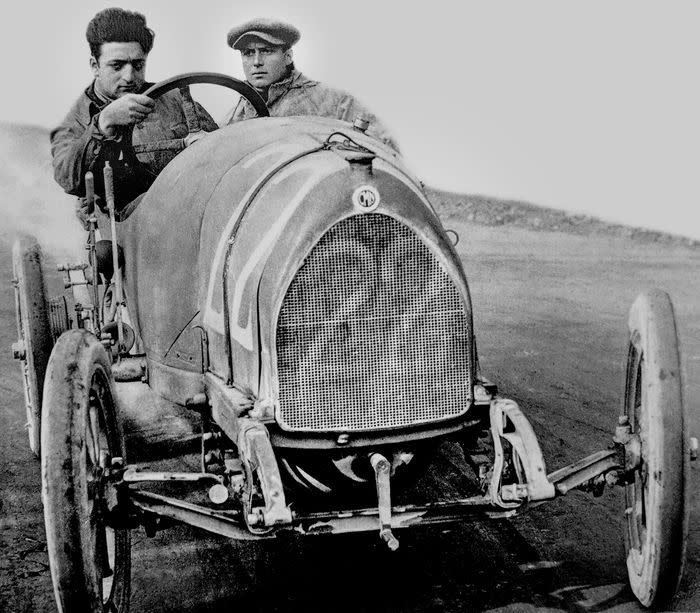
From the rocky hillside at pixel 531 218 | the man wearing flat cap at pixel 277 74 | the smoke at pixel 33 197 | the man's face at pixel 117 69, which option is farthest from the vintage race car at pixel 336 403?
the rocky hillside at pixel 531 218

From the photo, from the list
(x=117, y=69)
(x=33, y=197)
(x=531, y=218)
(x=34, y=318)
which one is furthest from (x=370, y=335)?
(x=33, y=197)

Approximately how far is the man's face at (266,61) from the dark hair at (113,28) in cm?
198

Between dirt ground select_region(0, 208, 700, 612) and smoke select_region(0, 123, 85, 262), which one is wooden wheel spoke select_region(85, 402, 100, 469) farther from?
smoke select_region(0, 123, 85, 262)

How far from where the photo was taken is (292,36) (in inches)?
282

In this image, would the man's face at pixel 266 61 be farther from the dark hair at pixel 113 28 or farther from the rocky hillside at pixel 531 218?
the rocky hillside at pixel 531 218

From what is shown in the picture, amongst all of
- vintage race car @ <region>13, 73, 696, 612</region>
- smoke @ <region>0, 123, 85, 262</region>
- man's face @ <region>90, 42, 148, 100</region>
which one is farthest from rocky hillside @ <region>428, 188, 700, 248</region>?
vintage race car @ <region>13, 73, 696, 612</region>

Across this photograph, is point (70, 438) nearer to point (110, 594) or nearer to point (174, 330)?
point (110, 594)

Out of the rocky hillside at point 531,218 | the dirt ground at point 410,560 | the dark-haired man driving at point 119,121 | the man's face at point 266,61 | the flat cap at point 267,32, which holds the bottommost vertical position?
the dirt ground at point 410,560

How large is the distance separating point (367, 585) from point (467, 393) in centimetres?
96

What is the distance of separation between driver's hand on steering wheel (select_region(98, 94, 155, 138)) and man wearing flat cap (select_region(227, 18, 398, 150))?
7.68 feet

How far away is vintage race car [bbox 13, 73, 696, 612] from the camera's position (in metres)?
2.96

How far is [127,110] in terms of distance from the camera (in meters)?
4.37

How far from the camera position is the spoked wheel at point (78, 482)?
2760mm

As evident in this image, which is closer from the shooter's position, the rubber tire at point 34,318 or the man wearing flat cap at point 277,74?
the rubber tire at point 34,318
